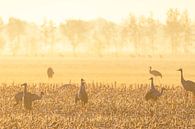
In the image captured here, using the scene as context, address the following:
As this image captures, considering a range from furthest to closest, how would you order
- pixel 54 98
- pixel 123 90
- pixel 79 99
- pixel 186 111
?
pixel 123 90 < pixel 54 98 < pixel 79 99 < pixel 186 111

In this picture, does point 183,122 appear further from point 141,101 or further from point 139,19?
point 139,19

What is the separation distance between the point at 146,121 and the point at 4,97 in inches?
391

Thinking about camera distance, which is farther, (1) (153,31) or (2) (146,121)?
(1) (153,31)

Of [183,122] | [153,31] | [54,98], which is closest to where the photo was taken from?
[183,122]

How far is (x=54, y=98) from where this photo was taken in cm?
2672

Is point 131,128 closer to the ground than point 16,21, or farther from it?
closer to the ground

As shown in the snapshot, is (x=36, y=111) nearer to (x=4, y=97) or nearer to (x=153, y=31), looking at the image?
(x=4, y=97)

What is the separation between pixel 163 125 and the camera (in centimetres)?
1953

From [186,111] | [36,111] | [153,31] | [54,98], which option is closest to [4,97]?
[54,98]

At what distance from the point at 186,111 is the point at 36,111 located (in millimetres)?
6710

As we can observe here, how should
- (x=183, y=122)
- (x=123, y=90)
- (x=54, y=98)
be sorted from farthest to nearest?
1. (x=123, y=90)
2. (x=54, y=98)
3. (x=183, y=122)

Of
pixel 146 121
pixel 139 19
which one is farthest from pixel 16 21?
pixel 146 121

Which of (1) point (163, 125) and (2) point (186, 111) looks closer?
(1) point (163, 125)

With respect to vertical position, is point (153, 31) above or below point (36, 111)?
above
